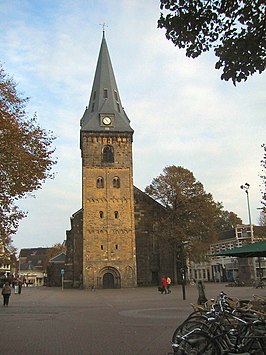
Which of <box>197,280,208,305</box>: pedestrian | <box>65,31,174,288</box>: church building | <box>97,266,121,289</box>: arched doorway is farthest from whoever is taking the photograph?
<box>65,31,174,288</box>: church building

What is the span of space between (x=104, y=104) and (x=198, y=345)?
50219 mm

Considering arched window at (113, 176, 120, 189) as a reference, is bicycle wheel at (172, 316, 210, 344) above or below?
below

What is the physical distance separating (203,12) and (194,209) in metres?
41.6

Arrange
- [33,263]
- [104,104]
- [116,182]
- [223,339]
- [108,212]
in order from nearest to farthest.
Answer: [223,339], [108,212], [116,182], [104,104], [33,263]

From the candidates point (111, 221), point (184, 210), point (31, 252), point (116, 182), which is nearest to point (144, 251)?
point (111, 221)

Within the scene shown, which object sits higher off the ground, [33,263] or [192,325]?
[33,263]

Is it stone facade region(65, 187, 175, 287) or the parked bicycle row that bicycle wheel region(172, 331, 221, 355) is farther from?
stone facade region(65, 187, 175, 287)

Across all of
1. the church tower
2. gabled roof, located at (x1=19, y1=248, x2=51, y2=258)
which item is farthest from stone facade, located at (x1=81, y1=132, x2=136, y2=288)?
gabled roof, located at (x1=19, y1=248, x2=51, y2=258)

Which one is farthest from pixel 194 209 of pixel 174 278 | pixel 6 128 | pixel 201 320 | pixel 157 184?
pixel 201 320

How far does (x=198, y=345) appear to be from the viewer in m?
6.78

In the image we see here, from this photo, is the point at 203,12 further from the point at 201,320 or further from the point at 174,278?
the point at 174,278

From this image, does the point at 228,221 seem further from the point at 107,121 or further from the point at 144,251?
the point at 107,121

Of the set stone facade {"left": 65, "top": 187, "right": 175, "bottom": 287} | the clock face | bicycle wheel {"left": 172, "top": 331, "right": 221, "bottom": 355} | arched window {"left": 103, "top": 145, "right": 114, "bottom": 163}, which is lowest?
bicycle wheel {"left": 172, "top": 331, "right": 221, "bottom": 355}

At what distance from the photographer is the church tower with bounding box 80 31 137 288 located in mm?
48406
